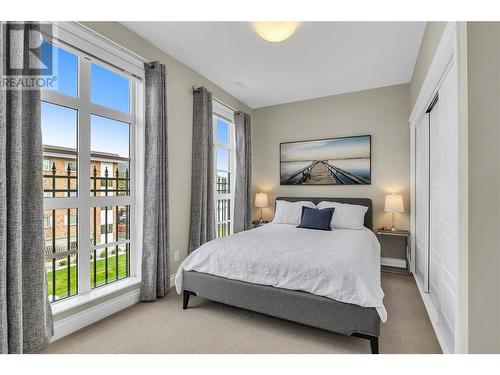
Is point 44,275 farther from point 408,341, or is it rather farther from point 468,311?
point 408,341

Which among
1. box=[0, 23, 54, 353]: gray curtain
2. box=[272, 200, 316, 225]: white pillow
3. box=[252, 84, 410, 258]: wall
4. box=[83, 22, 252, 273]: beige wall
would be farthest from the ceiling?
box=[272, 200, 316, 225]: white pillow

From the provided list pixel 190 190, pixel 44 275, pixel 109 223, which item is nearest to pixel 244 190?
pixel 190 190

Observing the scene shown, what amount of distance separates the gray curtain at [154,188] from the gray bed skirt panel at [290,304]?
39 centimetres

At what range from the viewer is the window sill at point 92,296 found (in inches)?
75.6

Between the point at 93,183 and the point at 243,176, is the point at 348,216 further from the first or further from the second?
the point at 93,183

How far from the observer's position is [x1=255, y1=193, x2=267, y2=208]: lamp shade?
4.37 m

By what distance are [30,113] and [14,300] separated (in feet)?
3.92

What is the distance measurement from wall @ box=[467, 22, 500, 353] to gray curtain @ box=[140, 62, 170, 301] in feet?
8.03

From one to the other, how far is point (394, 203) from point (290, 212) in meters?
1.44

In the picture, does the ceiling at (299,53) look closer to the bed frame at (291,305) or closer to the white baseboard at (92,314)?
the bed frame at (291,305)

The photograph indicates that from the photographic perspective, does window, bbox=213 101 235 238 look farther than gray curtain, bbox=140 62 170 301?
Yes

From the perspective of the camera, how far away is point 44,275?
169cm
